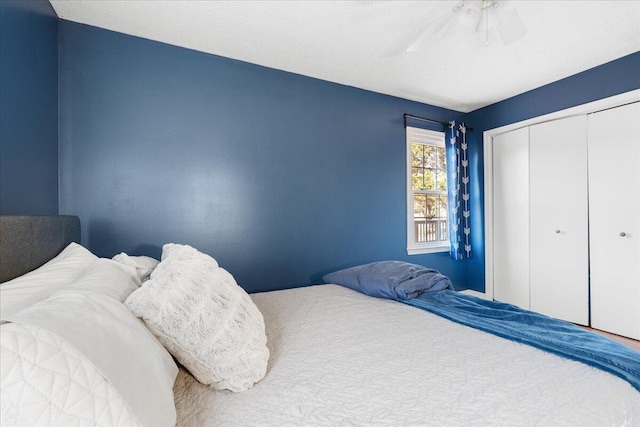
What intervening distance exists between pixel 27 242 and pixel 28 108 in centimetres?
82

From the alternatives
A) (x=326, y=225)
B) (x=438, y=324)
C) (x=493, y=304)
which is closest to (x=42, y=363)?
(x=438, y=324)

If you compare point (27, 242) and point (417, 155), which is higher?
point (417, 155)

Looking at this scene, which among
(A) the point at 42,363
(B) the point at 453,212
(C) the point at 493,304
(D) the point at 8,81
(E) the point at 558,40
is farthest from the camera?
(B) the point at 453,212

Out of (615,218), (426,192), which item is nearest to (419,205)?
(426,192)

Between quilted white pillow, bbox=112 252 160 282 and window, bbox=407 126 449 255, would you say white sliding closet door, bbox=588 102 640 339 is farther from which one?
quilted white pillow, bbox=112 252 160 282

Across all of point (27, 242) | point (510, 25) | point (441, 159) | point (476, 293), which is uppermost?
point (510, 25)

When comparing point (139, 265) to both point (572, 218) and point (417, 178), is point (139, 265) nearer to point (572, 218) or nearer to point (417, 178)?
point (417, 178)

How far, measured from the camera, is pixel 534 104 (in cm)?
322

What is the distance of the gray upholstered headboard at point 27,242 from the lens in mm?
1025

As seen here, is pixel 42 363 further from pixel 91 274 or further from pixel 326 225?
pixel 326 225

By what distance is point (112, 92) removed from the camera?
2139 millimetres

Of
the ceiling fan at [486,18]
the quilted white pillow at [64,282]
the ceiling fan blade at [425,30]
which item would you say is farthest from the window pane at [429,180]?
the quilted white pillow at [64,282]

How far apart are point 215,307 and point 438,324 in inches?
41.4

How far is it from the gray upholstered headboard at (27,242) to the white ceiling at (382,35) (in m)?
1.43
